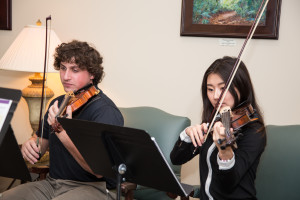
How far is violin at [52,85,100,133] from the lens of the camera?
5.82ft

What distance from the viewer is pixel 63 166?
1.97m

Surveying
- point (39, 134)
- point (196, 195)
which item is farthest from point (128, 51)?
point (196, 195)

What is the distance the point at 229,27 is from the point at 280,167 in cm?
95

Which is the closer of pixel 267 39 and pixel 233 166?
pixel 233 166

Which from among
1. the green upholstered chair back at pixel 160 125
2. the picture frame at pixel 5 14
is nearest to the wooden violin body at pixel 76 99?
the green upholstered chair back at pixel 160 125

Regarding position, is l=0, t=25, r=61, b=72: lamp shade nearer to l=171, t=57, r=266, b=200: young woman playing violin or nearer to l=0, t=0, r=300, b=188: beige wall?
l=0, t=0, r=300, b=188: beige wall

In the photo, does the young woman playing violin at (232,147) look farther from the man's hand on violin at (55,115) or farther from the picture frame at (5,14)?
the picture frame at (5,14)

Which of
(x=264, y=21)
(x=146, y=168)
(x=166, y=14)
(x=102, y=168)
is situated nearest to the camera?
(x=146, y=168)

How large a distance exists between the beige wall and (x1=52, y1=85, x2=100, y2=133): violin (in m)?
0.77

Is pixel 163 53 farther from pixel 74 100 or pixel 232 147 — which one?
pixel 232 147

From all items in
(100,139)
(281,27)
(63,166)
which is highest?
(281,27)

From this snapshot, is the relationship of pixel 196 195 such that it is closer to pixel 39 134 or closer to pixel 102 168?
pixel 102 168

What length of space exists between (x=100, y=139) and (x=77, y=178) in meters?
0.60

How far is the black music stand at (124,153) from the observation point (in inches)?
52.3
